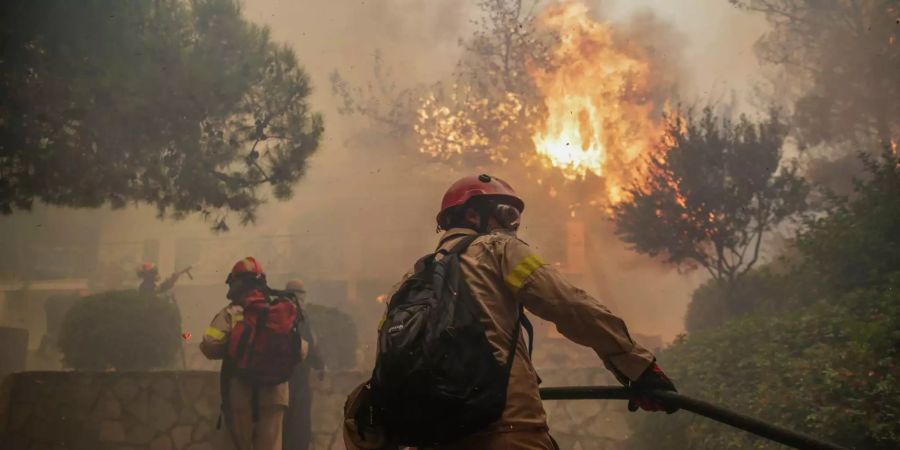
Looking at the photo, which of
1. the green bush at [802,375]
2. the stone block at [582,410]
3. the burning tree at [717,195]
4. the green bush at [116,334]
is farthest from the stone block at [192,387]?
the burning tree at [717,195]

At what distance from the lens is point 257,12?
1093 inches

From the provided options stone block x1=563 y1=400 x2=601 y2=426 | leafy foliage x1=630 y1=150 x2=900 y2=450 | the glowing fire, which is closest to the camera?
leafy foliage x1=630 y1=150 x2=900 y2=450

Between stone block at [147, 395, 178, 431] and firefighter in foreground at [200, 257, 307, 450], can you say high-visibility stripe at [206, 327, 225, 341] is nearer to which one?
firefighter in foreground at [200, 257, 307, 450]

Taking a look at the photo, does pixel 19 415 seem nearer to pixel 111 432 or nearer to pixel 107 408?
pixel 107 408

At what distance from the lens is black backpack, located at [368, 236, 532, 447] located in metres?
2.05

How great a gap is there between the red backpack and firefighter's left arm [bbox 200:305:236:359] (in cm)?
6

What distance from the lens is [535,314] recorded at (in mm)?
2191

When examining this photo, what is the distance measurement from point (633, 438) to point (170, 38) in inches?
334

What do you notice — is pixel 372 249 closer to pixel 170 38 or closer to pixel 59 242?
pixel 59 242

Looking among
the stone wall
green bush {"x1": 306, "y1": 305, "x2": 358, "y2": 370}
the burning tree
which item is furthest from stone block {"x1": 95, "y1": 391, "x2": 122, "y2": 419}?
the burning tree

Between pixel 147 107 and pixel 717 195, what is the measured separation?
975 cm

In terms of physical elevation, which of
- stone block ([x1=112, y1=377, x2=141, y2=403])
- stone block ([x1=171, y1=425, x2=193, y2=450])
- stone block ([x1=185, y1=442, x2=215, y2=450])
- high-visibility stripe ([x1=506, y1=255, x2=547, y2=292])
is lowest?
stone block ([x1=185, y1=442, x2=215, y2=450])

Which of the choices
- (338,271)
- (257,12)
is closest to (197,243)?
(338,271)

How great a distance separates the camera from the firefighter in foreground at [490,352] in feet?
6.82
